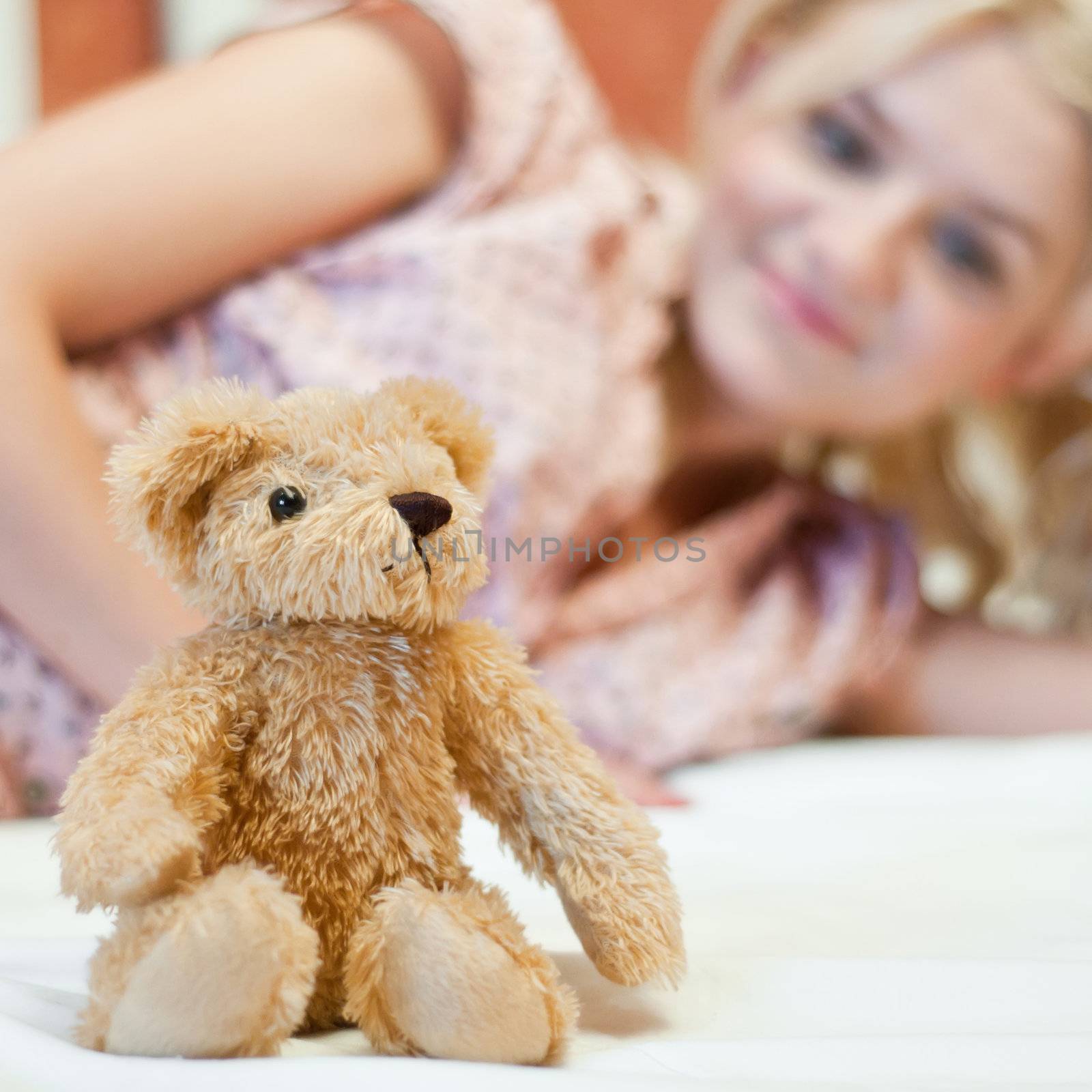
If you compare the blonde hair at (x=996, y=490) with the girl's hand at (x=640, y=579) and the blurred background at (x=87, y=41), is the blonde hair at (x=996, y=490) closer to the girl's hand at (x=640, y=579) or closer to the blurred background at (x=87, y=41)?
the girl's hand at (x=640, y=579)

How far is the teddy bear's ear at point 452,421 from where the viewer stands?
339 millimetres

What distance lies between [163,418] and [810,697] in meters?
0.79

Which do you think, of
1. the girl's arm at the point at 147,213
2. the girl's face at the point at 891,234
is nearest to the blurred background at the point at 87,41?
the girl's arm at the point at 147,213

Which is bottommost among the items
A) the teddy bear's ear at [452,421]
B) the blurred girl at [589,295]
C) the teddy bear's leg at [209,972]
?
the teddy bear's leg at [209,972]

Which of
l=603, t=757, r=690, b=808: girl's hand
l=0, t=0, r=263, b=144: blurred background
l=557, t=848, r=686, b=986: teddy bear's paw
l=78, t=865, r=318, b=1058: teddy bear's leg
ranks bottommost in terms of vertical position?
l=78, t=865, r=318, b=1058: teddy bear's leg

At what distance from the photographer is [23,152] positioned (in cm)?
62

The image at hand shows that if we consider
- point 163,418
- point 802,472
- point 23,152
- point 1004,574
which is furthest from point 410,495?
point 1004,574

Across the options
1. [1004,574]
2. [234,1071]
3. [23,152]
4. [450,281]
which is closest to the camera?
[234,1071]

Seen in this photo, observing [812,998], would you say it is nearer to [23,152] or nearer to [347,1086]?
[347,1086]

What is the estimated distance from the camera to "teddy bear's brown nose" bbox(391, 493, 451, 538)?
0.30 metres

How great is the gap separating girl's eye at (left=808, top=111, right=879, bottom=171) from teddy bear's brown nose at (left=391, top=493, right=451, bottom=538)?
699mm

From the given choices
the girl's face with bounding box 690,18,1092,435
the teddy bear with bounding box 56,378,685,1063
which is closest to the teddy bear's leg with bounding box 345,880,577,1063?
the teddy bear with bounding box 56,378,685,1063

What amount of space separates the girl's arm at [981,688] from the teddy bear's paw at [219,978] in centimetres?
89

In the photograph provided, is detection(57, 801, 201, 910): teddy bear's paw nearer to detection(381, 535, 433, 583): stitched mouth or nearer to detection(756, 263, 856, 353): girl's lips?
detection(381, 535, 433, 583): stitched mouth
